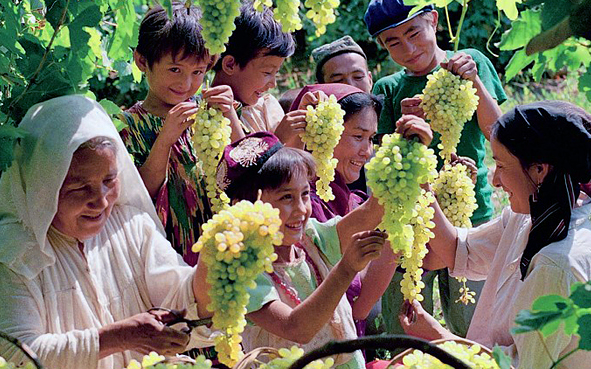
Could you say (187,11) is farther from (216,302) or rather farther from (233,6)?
(216,302)

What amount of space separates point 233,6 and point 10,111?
946 mm

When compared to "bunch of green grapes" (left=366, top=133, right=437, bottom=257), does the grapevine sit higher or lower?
lower

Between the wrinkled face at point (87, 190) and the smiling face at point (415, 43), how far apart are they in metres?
2.02

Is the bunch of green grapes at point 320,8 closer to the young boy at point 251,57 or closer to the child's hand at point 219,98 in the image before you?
the child's hand at point 219,98

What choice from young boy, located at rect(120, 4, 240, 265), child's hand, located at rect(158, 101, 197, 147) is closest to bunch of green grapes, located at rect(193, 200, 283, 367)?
child's hand, located at rect(158, 101, 197, 147)

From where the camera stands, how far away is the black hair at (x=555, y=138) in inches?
112

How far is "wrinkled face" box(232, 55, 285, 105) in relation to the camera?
371cm

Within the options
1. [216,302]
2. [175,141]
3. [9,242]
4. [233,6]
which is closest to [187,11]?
[175,141]

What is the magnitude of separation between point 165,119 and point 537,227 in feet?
4.75

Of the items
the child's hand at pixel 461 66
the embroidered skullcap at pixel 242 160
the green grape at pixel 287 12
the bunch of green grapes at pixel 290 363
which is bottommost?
the bunch of green grapes at pixel 290 363

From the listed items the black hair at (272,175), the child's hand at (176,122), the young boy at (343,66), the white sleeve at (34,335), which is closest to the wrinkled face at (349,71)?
the young boy at (343,66)

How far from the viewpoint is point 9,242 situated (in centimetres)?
249

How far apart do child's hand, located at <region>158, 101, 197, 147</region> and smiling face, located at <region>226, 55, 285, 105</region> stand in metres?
0.60

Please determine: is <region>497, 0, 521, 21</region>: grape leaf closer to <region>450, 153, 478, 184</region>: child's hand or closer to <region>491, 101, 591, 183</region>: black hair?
<region>491, 101, 591, 183</region>: black hair
